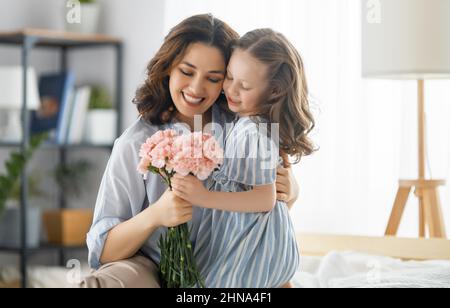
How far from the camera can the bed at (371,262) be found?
155cm

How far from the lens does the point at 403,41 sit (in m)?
1.74

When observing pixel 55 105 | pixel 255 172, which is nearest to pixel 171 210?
pixel 255 172

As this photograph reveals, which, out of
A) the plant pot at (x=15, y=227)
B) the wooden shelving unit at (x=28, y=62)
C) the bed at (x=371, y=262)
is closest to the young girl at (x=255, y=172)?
the bed at (x=371, y=262)

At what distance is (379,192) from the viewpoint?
183 centimetres

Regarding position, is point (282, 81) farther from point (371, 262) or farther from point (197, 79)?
point (371, 262)

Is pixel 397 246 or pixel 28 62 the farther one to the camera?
pixel 28 62

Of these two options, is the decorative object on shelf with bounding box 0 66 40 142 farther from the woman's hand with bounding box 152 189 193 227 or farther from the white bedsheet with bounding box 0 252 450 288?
the woman's hand with bounding box 152 189 193 227

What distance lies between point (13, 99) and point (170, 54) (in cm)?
141

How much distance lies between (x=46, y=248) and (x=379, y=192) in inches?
51.9

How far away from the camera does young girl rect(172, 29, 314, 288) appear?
1.32 meters

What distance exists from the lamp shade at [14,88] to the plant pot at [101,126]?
212mm

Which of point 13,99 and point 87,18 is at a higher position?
point 87,18
